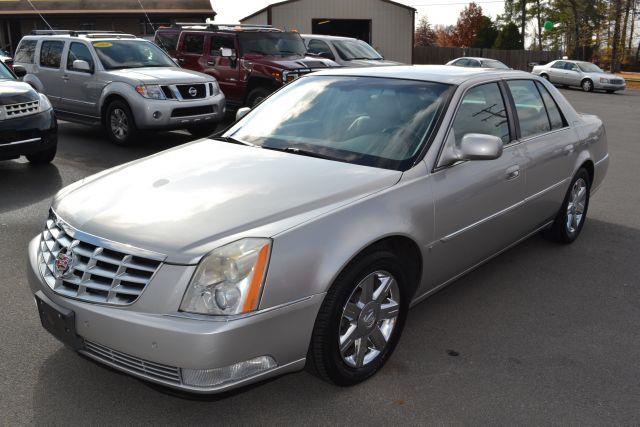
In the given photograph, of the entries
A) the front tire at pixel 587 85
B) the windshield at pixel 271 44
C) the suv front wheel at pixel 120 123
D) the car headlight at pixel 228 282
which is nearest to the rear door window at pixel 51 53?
the suv front wheel at pixel 120 123

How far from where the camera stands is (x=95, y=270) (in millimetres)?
2953

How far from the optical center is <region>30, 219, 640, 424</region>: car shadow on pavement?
3.16 meters

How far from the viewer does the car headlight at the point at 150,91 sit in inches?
397

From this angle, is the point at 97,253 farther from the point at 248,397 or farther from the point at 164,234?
the point at 248,397

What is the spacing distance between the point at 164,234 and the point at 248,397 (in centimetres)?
98

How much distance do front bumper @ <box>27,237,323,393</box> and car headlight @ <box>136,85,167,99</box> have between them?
7593 mm

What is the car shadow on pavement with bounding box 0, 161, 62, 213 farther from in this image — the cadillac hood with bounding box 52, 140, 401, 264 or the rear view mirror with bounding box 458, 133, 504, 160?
the rear view mirror with bounding box 458, 133, 504, 160

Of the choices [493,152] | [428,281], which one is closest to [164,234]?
[428,281]

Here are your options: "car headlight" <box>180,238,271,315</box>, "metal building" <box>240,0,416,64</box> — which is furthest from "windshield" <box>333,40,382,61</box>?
"metal building" <box>240,0,416,64</box>

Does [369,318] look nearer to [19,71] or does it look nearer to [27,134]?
[27,134]

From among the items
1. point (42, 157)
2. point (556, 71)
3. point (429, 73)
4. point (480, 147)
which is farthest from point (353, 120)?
point (556, 71)

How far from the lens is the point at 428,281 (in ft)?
12.7

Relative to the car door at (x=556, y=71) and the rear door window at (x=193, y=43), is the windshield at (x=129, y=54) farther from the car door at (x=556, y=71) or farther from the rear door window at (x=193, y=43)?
the car door at (x=556, y=71)

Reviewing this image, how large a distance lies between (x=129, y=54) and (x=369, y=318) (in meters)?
9.21
